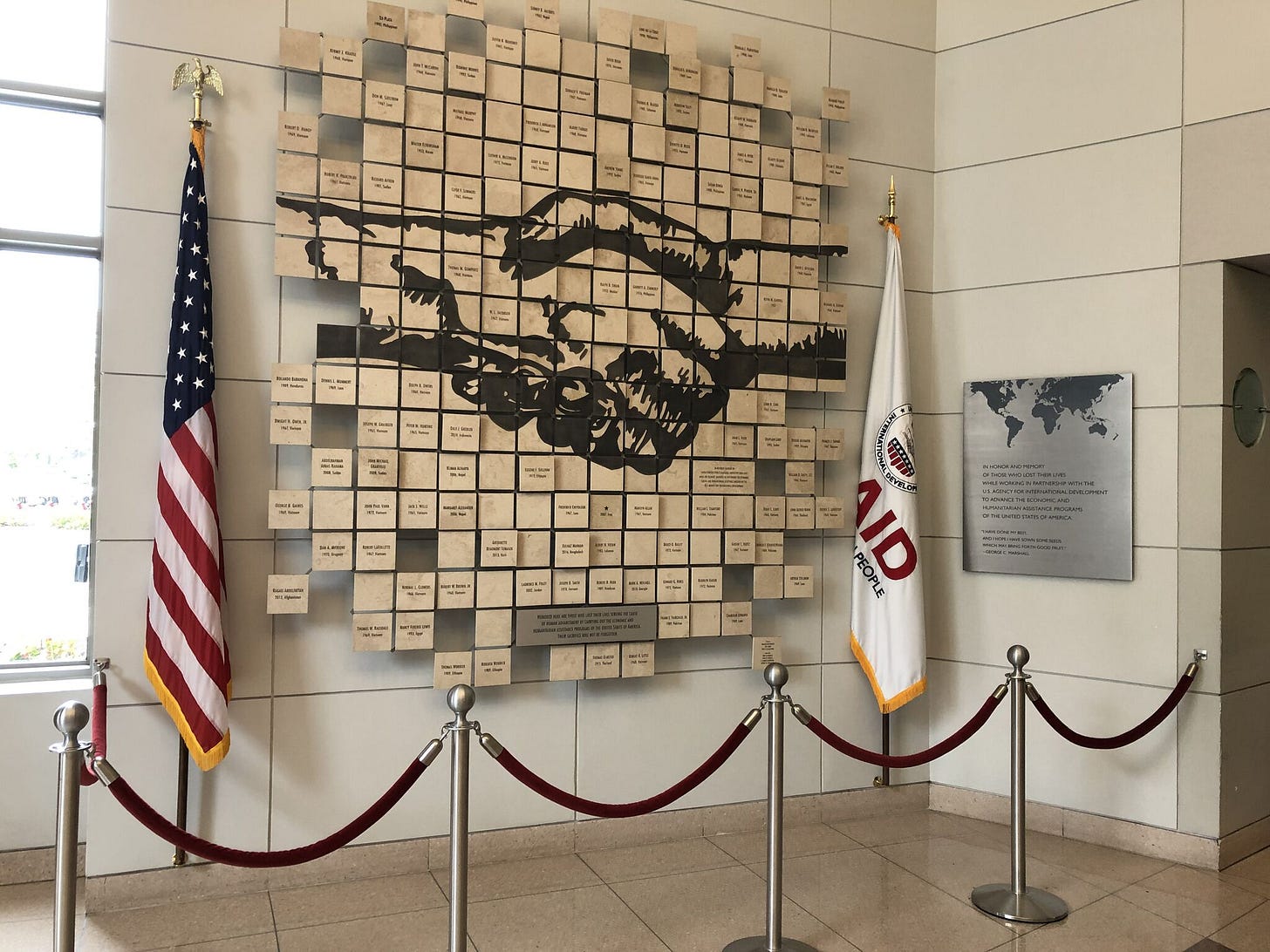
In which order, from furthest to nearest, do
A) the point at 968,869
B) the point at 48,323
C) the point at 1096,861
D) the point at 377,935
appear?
1. the point at 48,323
2. the point at 1096,861
3. the point at 968,869
4. the point at 377,935

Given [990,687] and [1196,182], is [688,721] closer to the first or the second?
[990,687]

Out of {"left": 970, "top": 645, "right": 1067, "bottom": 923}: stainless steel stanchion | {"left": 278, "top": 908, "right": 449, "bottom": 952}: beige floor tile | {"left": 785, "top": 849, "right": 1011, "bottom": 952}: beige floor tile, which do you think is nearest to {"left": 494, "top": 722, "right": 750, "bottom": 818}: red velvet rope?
{"left": 278, "top": 908, "right": 449, "bottom": 952}: beige floor tile

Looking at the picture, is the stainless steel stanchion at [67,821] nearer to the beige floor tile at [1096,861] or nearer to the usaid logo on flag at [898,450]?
the usaid logo on flag at [898,450]

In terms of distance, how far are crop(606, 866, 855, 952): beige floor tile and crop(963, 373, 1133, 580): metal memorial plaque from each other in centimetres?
210

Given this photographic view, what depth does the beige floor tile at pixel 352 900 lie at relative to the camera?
3629 mm

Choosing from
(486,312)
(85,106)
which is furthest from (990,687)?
(85,106)

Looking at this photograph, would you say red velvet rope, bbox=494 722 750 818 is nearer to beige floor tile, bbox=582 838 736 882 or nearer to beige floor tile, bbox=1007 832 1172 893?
beige floor tile, bbox=582 838 736 882

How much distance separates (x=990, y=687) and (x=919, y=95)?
10.4ft

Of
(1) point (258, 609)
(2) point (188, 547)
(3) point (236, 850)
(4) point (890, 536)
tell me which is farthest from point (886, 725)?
(2) point (188, 547)

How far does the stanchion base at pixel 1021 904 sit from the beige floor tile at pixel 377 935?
6.88 ft

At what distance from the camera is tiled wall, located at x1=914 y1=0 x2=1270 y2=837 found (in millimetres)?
4316

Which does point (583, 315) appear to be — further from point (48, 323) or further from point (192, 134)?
point (48, 323)

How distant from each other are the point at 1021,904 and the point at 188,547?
3510 mm

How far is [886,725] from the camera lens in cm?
495
